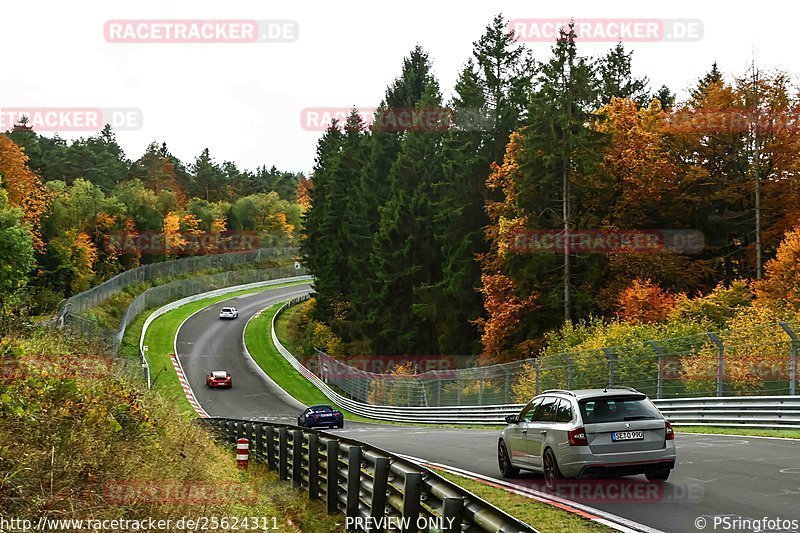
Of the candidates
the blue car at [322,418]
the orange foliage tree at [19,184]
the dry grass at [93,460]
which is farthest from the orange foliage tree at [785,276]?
the orange foliage tree at [19,184]

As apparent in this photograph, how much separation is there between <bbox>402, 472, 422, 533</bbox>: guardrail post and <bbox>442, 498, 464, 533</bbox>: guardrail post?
136 cm

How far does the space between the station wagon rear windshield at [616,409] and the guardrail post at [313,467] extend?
4.35m

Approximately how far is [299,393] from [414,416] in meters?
21.4

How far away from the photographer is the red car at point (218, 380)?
66.9m

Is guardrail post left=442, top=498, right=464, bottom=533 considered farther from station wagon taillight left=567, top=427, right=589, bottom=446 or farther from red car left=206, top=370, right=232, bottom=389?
red car left=206, top=370, right=232, bottom=389

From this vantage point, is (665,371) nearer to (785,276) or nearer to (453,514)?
(785,276)

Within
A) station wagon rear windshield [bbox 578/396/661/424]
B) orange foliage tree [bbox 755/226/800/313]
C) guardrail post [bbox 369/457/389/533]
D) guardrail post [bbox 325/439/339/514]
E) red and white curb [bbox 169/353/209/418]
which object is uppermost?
orange foliage tree [bbox 755/226/800/313]

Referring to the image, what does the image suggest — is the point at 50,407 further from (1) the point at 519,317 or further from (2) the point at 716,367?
(1) the point at 519,317

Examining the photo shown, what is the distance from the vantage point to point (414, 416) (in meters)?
47.5

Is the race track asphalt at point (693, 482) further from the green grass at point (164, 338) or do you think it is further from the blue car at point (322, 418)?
the green grass at point (164, 338)

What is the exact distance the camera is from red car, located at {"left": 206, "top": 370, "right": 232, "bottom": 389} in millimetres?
66875

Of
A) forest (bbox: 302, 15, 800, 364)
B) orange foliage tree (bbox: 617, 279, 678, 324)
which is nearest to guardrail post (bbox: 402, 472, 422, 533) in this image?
forest (bbox: 302, 15, 800, 364)

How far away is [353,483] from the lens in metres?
12.0

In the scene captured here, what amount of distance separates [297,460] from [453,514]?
9153 millimetres
